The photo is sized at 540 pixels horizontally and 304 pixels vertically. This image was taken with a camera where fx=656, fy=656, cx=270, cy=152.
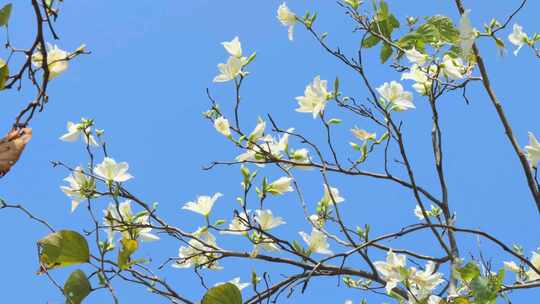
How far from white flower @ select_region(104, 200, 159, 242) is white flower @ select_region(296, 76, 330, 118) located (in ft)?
1.86

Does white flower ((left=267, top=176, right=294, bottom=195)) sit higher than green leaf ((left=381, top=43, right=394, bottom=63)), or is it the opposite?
green leaf ((left=381, top=43, right=394, bottom=63))

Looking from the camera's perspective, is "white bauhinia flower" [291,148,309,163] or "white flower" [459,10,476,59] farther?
"white bauhinia flower" [291,148,309,163]

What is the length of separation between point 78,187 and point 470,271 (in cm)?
109

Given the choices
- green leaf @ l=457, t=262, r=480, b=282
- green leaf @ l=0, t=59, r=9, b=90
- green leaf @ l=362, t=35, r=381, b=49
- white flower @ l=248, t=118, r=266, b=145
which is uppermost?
green leaf @ l=362, t=35, r=381, b=49

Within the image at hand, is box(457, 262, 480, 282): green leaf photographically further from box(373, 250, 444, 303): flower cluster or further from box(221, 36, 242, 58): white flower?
box(221, 36, 242, 58): white flower

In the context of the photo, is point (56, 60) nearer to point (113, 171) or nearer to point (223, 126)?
point (113, 171)

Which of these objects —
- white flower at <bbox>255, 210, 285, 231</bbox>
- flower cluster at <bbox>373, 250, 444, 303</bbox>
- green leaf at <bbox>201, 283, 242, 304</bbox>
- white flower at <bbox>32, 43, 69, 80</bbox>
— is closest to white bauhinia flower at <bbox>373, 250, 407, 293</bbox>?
flower cluster at <bbox>373, 250, 444, 303</bbox>

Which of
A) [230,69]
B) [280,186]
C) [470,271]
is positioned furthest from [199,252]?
[470,271]

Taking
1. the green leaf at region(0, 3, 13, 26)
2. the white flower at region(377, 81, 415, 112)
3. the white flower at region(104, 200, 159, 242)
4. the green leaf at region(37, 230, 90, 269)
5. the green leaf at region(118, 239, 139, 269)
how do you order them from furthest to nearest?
1. the white flower at region(377, 81, 415, 112)
2. the white flower at region(104, 200, 159, 242)
3. the green leaf at region(118, 239, 139, 269)
4. the green leaf at region(37, 230, 90, 269)
5. the green leaf at region(0, 3, 13, 26)

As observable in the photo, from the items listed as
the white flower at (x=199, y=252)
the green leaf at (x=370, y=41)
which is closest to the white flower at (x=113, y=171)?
the white flower at (x=199, y=252)

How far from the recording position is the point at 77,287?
4.21 feet

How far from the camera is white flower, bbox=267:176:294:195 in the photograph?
1.83m

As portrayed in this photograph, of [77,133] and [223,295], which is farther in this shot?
[77,133]

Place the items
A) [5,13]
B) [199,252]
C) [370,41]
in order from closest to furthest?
[5,13], [199,252], [370,41]
